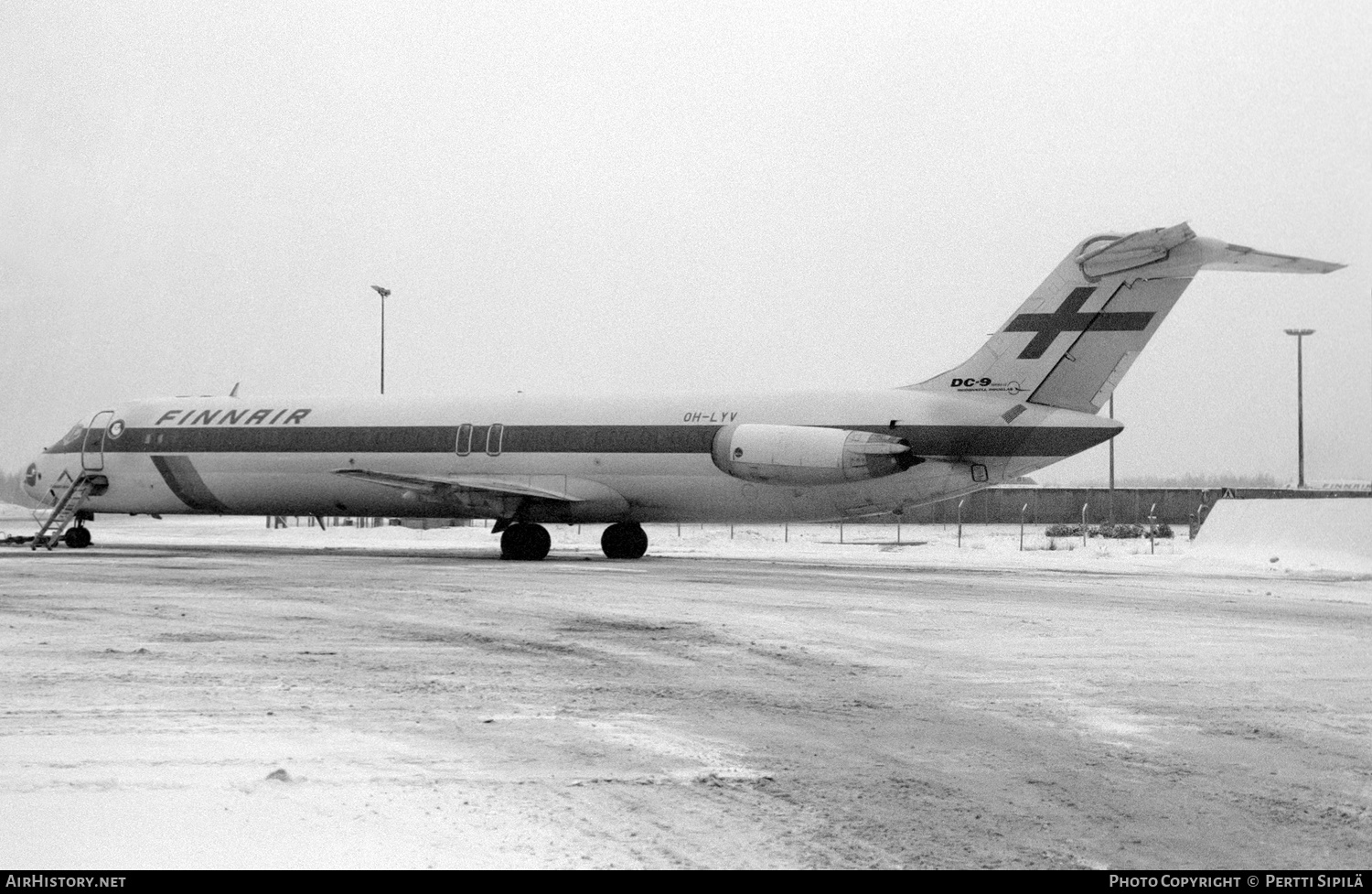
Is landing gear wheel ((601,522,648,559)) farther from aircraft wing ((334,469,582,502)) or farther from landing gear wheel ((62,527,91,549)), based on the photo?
landing gear wheel ((62,527,91,549))

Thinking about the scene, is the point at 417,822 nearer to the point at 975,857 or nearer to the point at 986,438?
the point at 975,857

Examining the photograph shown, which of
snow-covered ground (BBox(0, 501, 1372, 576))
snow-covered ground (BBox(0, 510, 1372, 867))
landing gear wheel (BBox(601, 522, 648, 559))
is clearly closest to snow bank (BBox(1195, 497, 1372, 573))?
snow-covered ground (BBox(0, 501, 1372, 576))

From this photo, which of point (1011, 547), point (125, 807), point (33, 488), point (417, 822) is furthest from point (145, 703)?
point (1011, 547)

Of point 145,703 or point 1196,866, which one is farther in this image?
point 145,703

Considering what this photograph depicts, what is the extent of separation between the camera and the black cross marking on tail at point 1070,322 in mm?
20719

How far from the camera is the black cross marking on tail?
816 inches

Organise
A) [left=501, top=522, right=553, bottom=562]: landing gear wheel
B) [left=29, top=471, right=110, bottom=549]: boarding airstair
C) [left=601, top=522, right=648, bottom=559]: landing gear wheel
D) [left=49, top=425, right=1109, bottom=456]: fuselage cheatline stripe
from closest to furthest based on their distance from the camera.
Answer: [left=49, top=425, right=1109, bottom=456]: fuselage cheatline stripe → [left=501, top=522, right=553, bottom=562]: landing gear wheel → [left=601, top=522, right=648, bottom=559]: landing gear wheel → [left=29, top=471, right=110, bottom=549]: boarding airstair

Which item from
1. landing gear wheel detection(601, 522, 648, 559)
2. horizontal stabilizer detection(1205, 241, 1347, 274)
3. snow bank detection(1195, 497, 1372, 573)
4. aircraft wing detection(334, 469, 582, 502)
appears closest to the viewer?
horizontal stabilizer detection(1205, 241, 1347, 274)

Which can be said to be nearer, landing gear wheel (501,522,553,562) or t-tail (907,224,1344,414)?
t-tail (907,224,1344,414)

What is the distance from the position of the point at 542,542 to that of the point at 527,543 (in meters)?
A: 0.30

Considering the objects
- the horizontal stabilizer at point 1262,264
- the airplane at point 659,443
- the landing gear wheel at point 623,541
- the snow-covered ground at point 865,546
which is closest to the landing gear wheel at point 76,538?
the airplane at point 659,443

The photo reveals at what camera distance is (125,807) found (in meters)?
5.57
